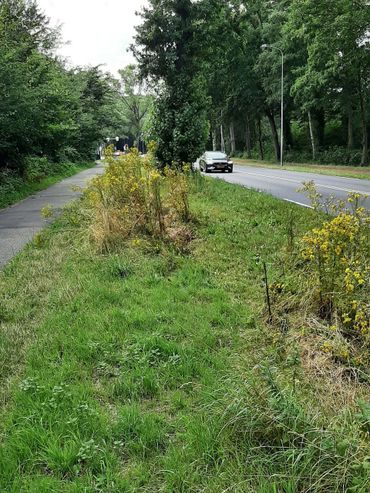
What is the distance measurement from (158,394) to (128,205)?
16.2 ft

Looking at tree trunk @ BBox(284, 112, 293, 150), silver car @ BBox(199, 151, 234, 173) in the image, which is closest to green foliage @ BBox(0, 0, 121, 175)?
silver car @ BBox(199, 151, 234, 173)

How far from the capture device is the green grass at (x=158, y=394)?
2.38 meters

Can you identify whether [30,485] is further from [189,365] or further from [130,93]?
[130,93]

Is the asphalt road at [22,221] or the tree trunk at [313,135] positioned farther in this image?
the tree trunk at [313,135]

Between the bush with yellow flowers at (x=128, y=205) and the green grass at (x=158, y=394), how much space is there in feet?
4.51

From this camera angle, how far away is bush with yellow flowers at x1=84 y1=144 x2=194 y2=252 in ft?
24.3

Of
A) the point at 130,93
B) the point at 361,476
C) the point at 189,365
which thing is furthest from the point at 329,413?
the point at 130,93

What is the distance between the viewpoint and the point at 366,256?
14.8 feet

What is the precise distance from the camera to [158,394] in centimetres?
328

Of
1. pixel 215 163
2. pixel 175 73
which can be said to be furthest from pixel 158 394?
pixel 215 163

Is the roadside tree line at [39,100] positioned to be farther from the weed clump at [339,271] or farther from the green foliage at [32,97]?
the weed clump at [339,271]

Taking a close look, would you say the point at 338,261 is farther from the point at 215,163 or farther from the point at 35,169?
the point at 215,163

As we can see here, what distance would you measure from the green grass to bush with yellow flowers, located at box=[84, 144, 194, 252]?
1.37 meters

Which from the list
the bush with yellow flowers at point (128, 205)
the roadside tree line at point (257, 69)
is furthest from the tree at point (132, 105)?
the bush with yellow flowers at point (128, 205)
